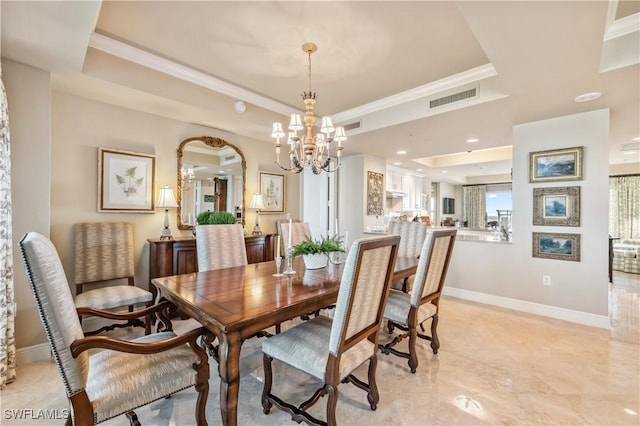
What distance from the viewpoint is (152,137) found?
3352mm

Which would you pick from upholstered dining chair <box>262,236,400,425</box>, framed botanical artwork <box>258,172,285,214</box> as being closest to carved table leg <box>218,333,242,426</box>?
upholstered dining chair <box>262,236,400,425</box>

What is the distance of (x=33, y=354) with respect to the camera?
227cm

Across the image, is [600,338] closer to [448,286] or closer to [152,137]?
Answer: [448,286]

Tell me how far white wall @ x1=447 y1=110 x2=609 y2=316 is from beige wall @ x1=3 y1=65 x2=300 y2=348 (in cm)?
328

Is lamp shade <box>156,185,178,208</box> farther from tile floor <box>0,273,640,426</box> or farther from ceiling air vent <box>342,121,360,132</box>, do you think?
ceiling air vent <box>342,121,360,132</box>

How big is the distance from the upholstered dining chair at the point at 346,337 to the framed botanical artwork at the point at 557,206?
2.98 metres

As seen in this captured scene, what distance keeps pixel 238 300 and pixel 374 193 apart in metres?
4.55

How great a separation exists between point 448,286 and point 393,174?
135 inches

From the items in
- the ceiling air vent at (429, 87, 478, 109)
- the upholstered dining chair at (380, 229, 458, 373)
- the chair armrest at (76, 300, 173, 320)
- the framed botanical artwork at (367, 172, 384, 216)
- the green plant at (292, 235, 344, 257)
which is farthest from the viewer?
the framed botanical artwork at (367, 172, 384, 216)

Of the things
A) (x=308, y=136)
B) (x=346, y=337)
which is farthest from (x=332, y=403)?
(x=308, y=136)

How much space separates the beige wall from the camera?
7.18ft

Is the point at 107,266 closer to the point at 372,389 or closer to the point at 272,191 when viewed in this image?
the point at 272,191

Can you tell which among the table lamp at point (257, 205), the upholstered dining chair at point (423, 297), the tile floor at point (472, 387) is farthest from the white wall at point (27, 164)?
the upholstered dining chair at point (423, 297)

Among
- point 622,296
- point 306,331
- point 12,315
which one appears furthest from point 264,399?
point 622,296
